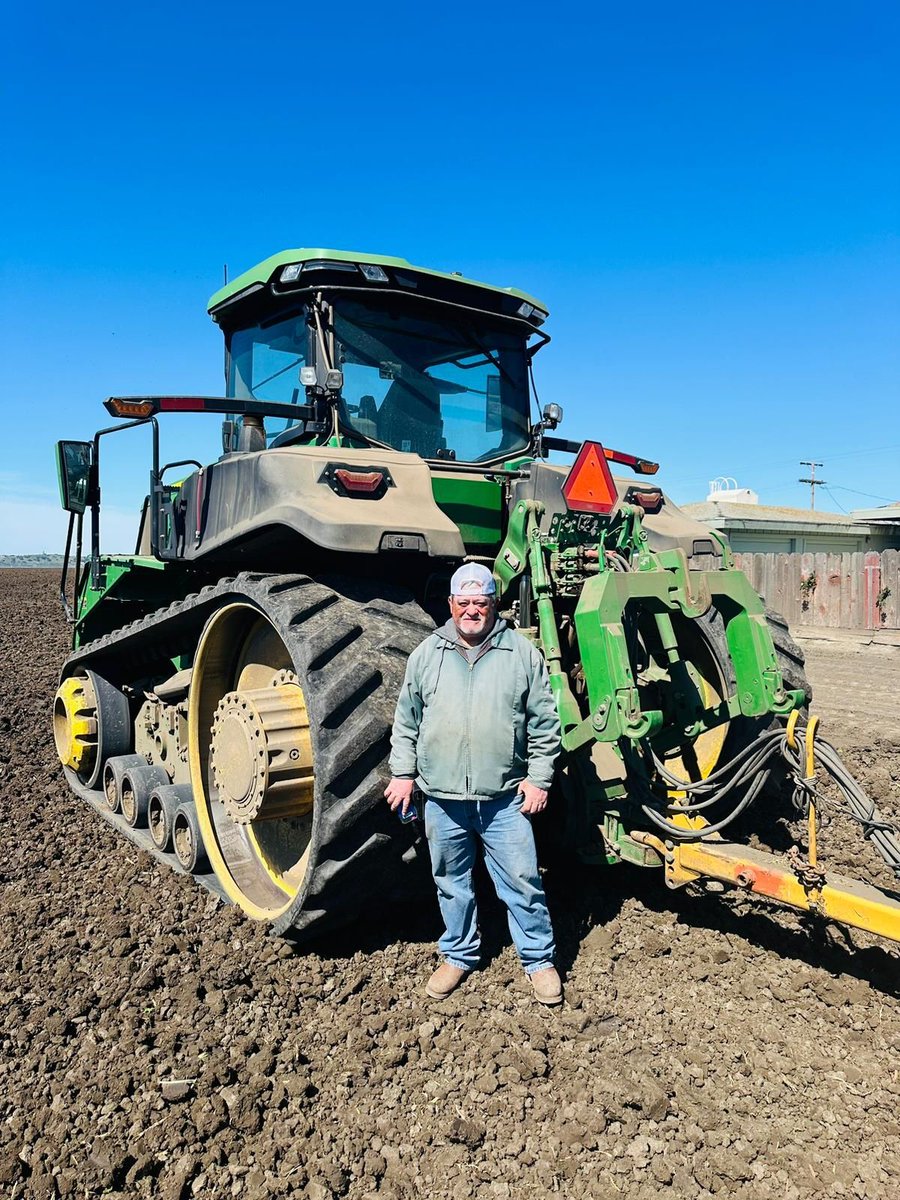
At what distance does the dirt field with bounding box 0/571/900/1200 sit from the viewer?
2543 mm

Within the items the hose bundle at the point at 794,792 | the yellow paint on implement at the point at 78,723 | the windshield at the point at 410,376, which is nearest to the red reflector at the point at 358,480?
the windshield at the point at 410,376

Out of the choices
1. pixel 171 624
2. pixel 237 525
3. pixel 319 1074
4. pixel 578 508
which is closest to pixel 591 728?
pixel 578 508

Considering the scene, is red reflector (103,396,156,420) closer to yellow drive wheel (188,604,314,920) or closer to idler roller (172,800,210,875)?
yellow drive wheel (188,604,314,920)

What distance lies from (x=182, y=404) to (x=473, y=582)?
5.99ft

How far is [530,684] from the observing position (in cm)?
343

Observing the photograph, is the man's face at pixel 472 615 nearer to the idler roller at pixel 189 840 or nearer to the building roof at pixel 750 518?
the idler roller at pixel 189 840

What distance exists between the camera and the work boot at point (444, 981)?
341 centimetres

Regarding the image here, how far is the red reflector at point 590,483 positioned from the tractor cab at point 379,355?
1.00 m

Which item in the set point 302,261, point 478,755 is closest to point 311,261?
point 302,261

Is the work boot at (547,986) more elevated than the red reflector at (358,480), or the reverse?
the red reflector at (358,480)

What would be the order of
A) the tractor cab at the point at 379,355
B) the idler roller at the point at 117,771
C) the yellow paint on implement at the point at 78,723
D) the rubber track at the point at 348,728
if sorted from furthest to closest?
the yellow paint on implement at the point at 78,723
the idler roller at the point at 117,771
the tractor cab at the point at 379,355
the rubber track at the point at 348,728

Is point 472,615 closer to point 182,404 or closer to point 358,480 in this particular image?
point 358,480

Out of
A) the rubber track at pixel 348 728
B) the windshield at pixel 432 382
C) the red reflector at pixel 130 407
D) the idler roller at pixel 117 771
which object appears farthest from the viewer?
the idler roller at pixel 117 771

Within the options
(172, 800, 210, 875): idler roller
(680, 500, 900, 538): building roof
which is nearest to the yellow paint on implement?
(172, 800, 210, 875): idler roller
